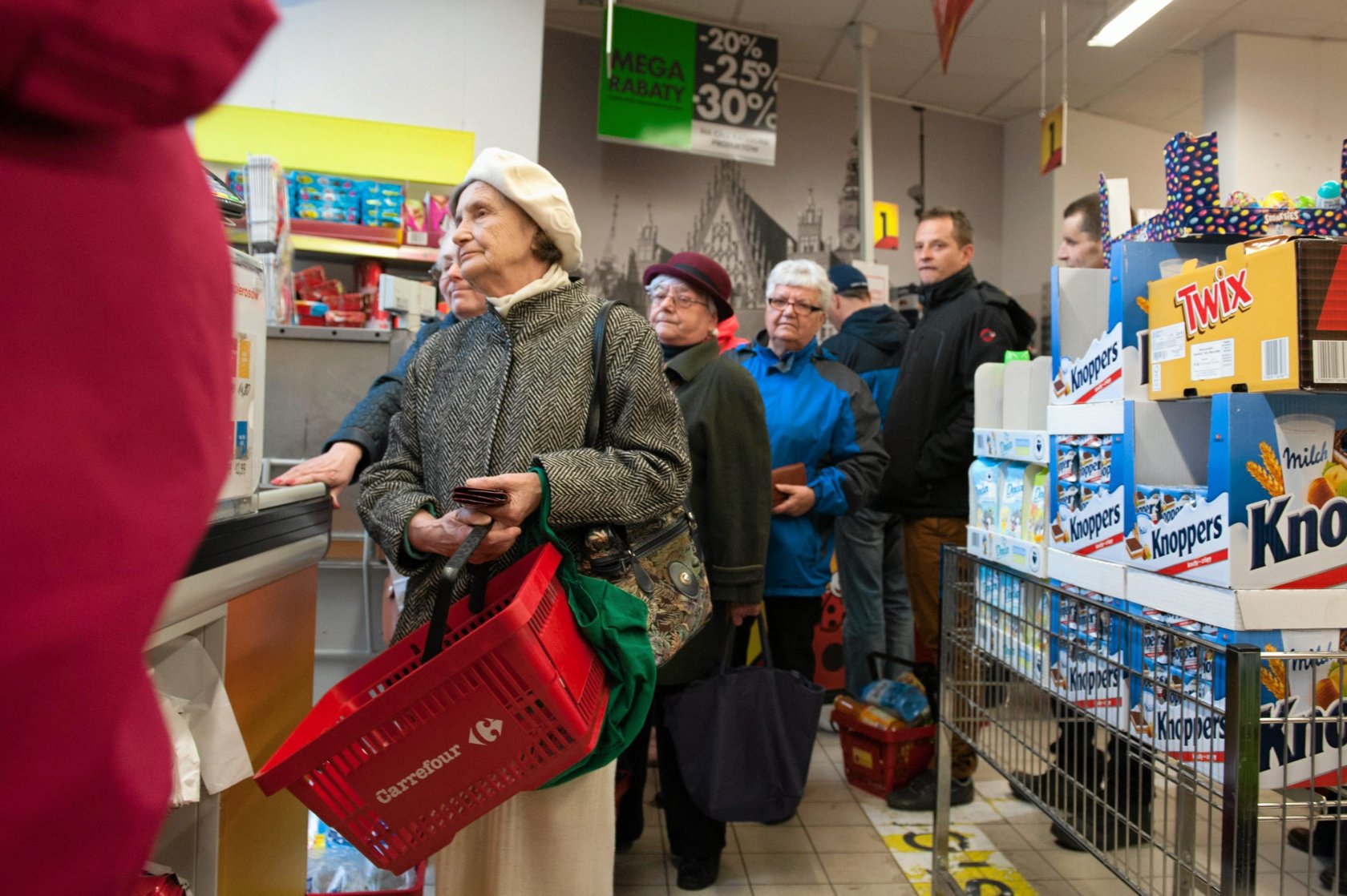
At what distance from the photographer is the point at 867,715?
3455mm

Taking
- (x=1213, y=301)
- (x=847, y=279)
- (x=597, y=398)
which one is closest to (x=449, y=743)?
(x=597, y=398)

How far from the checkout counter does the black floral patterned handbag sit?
55cm

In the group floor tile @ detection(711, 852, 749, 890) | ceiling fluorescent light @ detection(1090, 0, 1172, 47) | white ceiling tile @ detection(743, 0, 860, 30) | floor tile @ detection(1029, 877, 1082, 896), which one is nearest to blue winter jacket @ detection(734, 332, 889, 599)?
floor tile @ detection(711, 852, 749, 890)

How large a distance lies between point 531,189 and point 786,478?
1603 mm

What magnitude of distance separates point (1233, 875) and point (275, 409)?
2.50 m

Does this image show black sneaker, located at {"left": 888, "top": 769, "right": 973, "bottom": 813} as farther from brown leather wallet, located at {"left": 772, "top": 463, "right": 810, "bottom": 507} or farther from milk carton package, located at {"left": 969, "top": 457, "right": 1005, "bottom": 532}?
milk carton package, located at {"left": 969, "top": 457, "right": 1005, "bottom": 532}

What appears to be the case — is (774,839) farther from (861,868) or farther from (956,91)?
(956,91)

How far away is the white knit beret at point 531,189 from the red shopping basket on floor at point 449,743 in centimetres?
72

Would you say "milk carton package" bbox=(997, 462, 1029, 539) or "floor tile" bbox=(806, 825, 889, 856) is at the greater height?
"milk carton package" bbox=(997, 462, 1029, 539)

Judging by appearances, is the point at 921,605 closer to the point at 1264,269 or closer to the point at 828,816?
the point at 828,816

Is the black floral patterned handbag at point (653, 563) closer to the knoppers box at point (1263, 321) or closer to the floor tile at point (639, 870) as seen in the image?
the knoppers box at point (1263, 321)

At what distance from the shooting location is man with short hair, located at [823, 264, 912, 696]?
415 centimetres

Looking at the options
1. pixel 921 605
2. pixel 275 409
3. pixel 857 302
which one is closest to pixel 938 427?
pixel 921 605

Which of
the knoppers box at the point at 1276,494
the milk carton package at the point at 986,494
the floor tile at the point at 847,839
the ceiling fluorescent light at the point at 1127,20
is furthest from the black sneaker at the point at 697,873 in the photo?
the ceiling fluorescent light at the point at 1127,20
